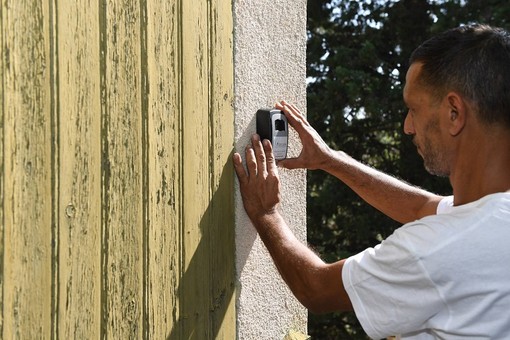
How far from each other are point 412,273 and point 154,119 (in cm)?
79

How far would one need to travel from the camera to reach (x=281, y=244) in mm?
2230

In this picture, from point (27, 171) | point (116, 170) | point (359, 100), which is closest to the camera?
point (27, 171)

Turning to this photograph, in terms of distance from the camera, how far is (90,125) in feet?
5.55

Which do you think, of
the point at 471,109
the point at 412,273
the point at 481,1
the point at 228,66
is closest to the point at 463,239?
the point at 412,273

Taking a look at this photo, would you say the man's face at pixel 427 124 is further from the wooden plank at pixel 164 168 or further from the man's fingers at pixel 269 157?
the wooden plank at pixel 164 168

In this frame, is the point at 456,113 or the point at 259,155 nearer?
the point at 456,113

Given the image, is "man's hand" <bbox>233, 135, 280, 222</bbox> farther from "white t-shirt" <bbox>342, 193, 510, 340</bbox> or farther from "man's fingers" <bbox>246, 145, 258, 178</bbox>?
"white t-shirt" <bbox>342, 193, 510, 340</bbox>

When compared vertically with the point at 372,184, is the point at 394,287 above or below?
below

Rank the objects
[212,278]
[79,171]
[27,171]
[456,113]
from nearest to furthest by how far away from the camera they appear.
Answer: [27,171] → [79,171] → [456,113] → [212,278]

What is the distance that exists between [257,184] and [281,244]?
0.23m

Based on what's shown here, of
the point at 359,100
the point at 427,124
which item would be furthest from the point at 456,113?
the point at 359,100

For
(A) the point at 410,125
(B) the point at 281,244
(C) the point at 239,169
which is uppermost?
(A) the point at 410,125

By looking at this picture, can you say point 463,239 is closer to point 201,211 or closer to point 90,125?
point 201,211

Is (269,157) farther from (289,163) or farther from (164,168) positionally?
(164,168)
